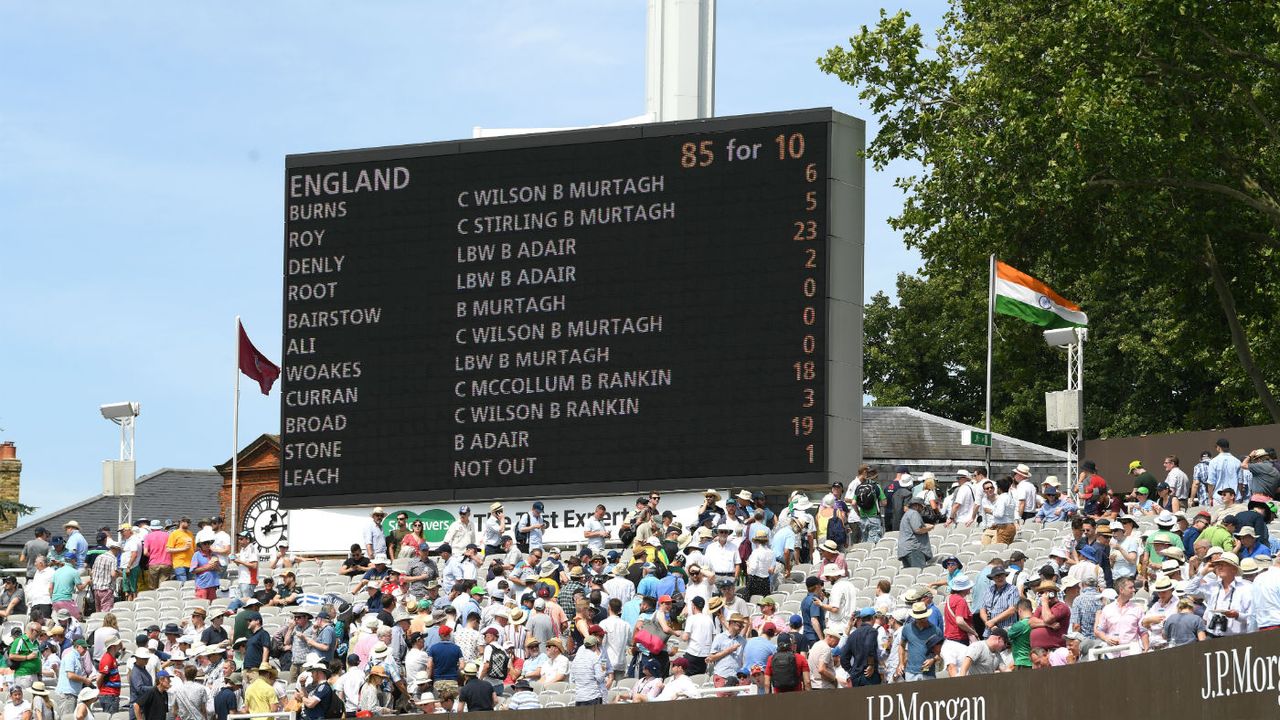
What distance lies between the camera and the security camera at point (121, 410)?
→ 117 ft

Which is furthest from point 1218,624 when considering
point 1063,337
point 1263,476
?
point 1063,337

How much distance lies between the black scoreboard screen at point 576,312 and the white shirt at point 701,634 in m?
6.85

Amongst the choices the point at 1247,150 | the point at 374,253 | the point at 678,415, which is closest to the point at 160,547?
the point at 374,253

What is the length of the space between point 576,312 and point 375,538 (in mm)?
4447

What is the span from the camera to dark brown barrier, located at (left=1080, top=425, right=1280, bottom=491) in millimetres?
29564

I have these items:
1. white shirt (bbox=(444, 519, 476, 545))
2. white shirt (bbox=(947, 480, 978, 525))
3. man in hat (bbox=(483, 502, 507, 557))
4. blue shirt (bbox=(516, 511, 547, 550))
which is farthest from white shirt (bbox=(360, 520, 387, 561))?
white shirt (bbox=(947, 480, 978, 525))

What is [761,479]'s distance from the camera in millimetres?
28375

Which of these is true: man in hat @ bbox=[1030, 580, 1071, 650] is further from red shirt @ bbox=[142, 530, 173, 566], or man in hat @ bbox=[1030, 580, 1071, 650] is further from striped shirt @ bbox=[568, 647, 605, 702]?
red shirt @ bbox=[142, 530, 173, 566]

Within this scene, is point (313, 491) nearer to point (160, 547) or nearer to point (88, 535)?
point (160, 547)

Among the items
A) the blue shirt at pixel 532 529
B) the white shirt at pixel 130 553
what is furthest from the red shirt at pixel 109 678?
the blue shirt at pixel 532 529

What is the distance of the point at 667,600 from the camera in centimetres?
2242

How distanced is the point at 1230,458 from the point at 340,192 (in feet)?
45.5

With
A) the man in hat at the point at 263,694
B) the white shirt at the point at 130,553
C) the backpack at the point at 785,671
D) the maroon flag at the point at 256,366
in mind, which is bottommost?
the man in hat at the point at 263,694

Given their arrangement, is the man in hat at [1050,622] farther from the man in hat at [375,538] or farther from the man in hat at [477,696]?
the man in hat at [375,538]
